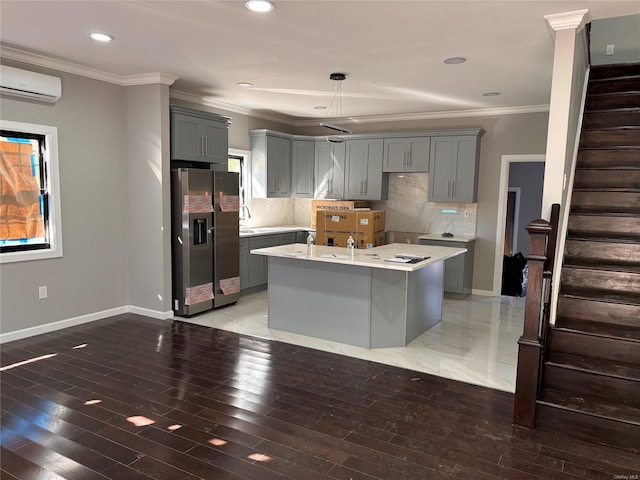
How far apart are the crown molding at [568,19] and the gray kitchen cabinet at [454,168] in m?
3.29

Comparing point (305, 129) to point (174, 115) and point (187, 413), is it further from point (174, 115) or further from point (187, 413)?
point (187, 413)

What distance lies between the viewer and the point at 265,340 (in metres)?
4.55

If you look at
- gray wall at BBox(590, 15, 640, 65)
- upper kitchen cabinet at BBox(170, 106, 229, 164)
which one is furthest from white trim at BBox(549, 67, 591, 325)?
upper kitchen cabinet at BBox(170, 106, 229, 164)

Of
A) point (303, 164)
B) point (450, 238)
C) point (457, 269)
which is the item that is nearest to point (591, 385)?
point (457, 269)

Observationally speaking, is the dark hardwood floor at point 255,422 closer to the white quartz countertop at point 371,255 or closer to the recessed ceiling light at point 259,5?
the white quartz countertop at point 371,255

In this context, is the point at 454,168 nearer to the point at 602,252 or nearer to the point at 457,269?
the point at 457,269

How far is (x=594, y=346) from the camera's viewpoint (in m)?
3.12

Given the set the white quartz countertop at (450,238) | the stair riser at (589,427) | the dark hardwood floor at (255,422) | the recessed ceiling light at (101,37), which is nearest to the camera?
the dark hardwood floor at (255,422)

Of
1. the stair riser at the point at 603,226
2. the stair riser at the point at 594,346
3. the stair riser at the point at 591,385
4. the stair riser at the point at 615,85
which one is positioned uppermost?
the stair riser at the point at 615,85

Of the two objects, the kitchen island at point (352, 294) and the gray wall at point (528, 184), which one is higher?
→ the gray wall at point (528, 184)

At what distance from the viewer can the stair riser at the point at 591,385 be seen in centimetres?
286

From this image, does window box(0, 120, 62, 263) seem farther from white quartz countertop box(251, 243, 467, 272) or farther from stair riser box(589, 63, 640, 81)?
stair riser box(589, 63, 640, 81)

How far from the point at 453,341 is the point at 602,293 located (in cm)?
156

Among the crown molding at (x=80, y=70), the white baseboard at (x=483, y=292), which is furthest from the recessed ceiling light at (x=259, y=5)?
the white baseboard at (x=483, y=292)
